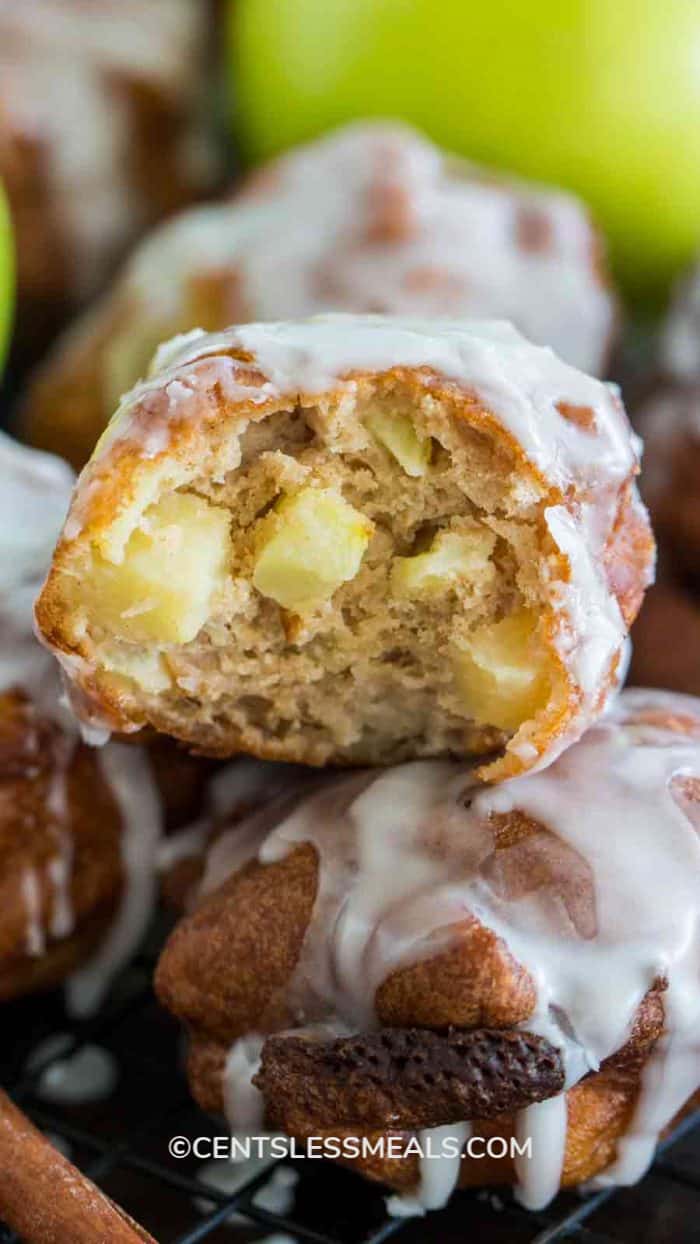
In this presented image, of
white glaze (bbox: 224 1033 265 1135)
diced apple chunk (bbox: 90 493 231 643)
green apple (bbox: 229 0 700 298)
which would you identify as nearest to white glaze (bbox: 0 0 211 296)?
green apple (bbox: 229 0 700 298)

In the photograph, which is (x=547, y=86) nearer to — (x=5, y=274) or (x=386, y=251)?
(x=386, y=251)

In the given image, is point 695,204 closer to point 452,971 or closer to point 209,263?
point 209,263

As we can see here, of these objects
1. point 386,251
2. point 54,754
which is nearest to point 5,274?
point 386,251

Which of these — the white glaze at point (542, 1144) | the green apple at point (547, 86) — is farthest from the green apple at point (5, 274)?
the white glaze at point (542, 1144)

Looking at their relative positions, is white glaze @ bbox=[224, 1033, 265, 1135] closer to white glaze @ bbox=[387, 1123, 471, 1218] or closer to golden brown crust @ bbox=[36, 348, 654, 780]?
white glaze @ bbox=[387, 1123, 471, 1218]

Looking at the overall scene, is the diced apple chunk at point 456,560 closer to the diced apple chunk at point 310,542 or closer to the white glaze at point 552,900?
the diced apple chunk at point 310,542

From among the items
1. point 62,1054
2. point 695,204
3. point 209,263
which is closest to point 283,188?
point 209,263
